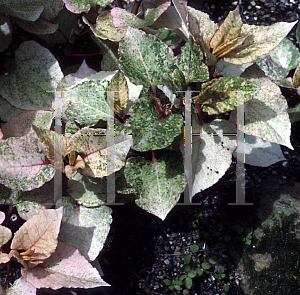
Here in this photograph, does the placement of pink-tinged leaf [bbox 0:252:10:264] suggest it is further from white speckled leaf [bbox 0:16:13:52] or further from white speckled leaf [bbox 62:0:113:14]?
white speckled leaf [bbox 62:0:113:14]

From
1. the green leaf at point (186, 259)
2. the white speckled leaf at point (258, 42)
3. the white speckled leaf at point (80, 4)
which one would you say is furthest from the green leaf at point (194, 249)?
the white speckled leaf at point (80, 4)

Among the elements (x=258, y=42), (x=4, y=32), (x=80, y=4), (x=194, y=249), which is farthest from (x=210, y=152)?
(x=4, y=32)

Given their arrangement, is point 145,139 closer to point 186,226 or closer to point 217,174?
point 217,174

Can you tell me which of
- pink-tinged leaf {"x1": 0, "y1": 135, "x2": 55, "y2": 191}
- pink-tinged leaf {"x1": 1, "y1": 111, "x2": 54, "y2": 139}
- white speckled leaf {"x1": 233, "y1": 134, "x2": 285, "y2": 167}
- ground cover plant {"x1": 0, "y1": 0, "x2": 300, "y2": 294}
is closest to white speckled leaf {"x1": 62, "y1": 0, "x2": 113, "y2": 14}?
ground cover plant {"x1": 0, "y1": 0, "x2": 300, "y2": 294}

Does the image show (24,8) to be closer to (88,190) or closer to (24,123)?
(24,123)

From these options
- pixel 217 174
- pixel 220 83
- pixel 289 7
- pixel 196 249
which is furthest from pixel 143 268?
pixel 289 7

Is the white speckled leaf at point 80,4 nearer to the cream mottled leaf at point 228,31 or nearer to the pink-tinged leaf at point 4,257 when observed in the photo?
the cream mottled leaf at point 228,31
